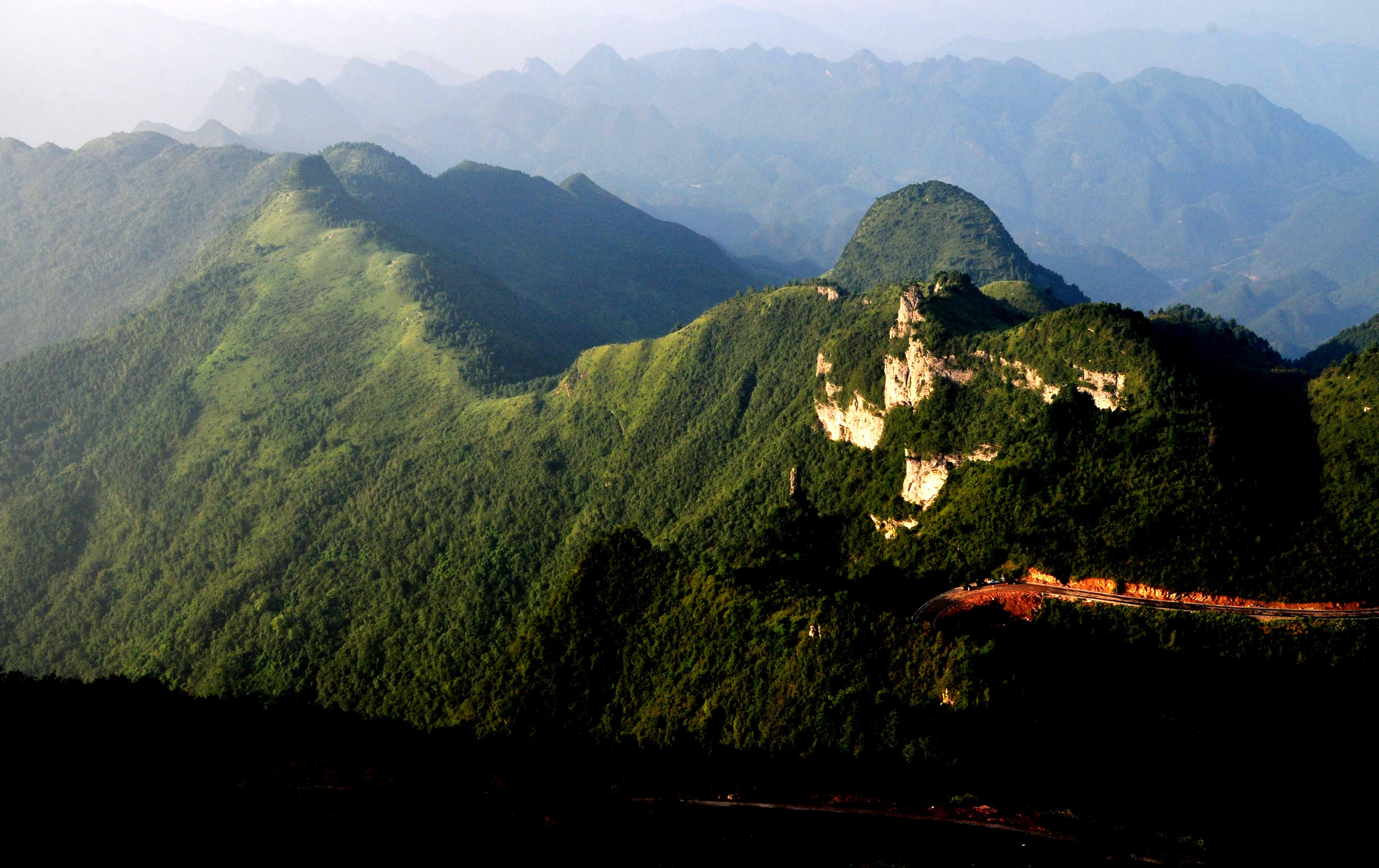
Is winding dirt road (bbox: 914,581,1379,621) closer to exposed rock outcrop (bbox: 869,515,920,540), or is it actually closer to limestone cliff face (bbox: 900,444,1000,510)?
exposed rock outcrop (bbox: 869,515,920,540)

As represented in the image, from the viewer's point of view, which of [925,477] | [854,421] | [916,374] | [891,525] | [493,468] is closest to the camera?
[925,477]

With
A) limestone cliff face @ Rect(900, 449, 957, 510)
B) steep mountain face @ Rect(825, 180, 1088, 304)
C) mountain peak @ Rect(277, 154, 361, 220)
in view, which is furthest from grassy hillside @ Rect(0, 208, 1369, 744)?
steep mountain face @ Rect(825, 180, 1088, 304)

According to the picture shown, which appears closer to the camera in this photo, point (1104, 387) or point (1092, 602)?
point (1092, 602)

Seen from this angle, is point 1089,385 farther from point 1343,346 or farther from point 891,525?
point 1343,346

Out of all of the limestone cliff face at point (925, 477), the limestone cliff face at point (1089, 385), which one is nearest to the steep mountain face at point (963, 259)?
the limestone cliff face at point (1089, 385)

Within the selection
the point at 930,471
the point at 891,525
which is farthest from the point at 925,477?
the point at 891,525

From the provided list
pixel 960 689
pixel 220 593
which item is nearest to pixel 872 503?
pixel 960 689

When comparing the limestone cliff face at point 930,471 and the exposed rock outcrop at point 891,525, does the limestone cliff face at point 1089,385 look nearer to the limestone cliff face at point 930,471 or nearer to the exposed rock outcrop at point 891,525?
the limestone cliff face at point 930,471
